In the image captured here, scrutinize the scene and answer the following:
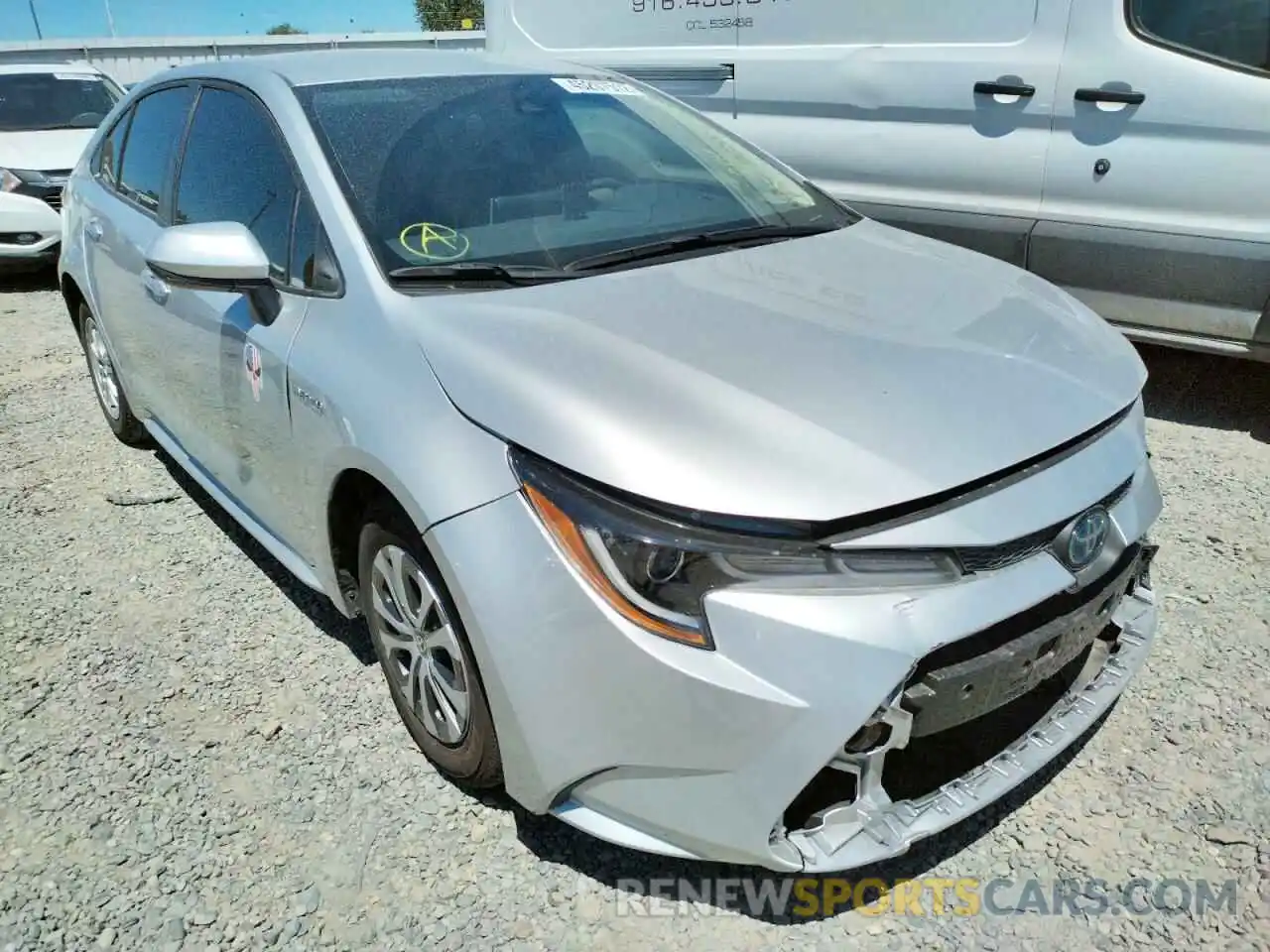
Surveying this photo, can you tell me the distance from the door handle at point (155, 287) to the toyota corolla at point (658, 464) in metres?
0.19

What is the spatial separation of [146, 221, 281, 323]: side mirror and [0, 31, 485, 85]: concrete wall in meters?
19.1

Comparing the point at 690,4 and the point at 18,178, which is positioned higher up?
the point at 690,4

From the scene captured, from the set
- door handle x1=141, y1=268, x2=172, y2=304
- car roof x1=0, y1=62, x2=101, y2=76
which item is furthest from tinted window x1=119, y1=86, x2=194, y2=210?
car roof x1=0, y1=62, x2=101, y2=76

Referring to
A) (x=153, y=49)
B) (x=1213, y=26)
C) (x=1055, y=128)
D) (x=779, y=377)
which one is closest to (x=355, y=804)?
(x=779, y=377)

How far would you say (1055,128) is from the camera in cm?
395

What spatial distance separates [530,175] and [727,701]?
1.63 meters

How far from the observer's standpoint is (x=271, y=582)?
322 centimetres

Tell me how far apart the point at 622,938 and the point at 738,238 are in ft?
5.67

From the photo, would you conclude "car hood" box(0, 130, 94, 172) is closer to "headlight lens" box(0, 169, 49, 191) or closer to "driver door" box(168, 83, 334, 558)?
"headlight lens" box(0, 169, 49, 191)

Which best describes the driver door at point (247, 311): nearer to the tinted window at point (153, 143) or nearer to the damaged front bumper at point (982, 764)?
the tinted window at point (153, 143)

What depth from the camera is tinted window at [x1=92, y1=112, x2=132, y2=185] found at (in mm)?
3813

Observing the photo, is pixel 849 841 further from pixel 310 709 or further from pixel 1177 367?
pixel 1177 367

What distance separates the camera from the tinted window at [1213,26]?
137 inches

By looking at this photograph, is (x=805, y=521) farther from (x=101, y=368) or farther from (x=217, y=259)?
(x=101, y=368)
